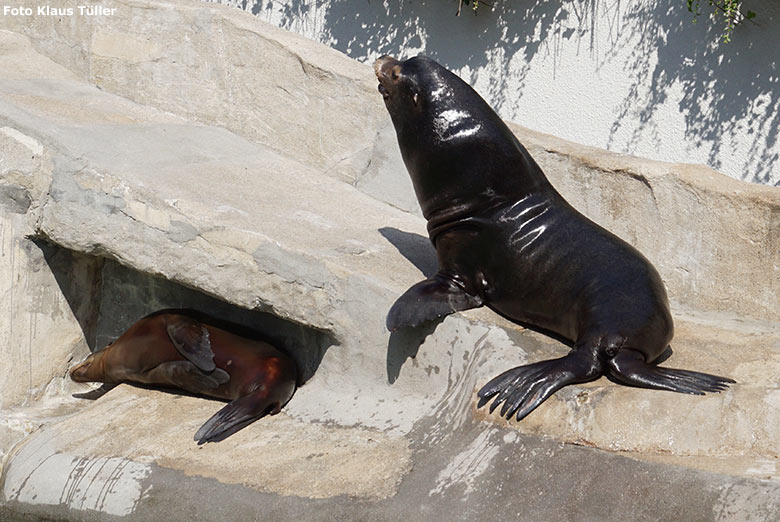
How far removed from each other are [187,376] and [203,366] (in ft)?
0.39

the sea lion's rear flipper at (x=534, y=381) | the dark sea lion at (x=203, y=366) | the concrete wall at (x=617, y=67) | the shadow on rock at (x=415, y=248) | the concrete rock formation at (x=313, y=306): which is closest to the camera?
the concrete rock formation at (x=313, y=306)

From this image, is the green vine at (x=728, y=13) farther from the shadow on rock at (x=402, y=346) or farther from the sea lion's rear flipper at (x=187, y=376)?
the sea lion's rear flipper at (x=187, y=376)

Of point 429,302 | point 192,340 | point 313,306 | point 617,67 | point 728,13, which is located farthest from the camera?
point 617,67

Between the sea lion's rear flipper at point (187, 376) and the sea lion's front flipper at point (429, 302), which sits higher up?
the sea lion's front flipper at point (429, 302)

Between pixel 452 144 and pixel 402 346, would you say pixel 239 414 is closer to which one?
pixel 402 346

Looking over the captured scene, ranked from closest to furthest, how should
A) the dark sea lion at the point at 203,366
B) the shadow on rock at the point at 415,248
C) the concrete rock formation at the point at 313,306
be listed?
the concrete rock formation at the point at 313,306
the dark sea lion at the point at 203,366
the shadow on rock at the point at 415,248

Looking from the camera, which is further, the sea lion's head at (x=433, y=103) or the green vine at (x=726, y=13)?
the green vine at (x=726, y=13)

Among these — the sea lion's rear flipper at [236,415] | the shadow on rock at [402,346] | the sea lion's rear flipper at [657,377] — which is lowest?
the sea lion's rear flipper at [236,415]

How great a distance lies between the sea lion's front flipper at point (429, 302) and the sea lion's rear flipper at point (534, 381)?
1.39 ft

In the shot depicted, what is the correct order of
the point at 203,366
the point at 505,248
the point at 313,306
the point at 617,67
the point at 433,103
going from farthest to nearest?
the point at 617,67
the point at 203,366
the point at 313,306
the point at 433,103
the point at 505,248

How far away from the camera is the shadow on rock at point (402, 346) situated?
4.04m

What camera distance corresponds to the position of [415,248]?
468 cm

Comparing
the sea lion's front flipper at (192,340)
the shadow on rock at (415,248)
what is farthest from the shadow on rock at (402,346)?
the sea lion's front flipper at (192,340)

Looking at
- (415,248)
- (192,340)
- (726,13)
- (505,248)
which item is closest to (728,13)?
(726,13)
